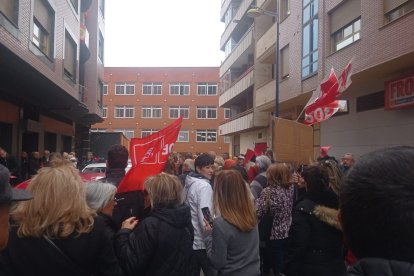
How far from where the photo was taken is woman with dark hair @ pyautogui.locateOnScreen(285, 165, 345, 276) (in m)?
4.24

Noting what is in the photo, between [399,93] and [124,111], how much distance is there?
55600mm

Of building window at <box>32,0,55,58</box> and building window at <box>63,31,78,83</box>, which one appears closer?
building window at <box>32,0,55,58</box>

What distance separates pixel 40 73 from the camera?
12984mm

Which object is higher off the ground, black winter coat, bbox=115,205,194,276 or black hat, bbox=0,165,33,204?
black hat, bbox=0,165,33,204

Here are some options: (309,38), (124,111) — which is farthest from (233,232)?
(124,111)

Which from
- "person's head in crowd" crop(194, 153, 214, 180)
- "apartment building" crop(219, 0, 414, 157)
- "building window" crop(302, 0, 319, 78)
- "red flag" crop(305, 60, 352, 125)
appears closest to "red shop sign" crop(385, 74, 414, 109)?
"apartment building" crop(219, 0, 414, 157)

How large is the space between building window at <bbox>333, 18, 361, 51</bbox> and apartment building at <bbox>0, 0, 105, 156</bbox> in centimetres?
992

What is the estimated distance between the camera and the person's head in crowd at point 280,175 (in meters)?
6.14

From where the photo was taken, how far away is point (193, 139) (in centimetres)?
6462

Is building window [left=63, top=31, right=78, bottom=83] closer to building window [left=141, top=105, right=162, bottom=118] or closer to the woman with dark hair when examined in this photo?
the woman with dark hair

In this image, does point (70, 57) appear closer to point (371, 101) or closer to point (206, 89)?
point (371, 101)

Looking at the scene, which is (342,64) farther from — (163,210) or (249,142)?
(249,142)

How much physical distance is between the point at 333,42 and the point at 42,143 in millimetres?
13288

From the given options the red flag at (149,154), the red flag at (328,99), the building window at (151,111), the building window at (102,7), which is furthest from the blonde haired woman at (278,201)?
the building window at (151,111)
